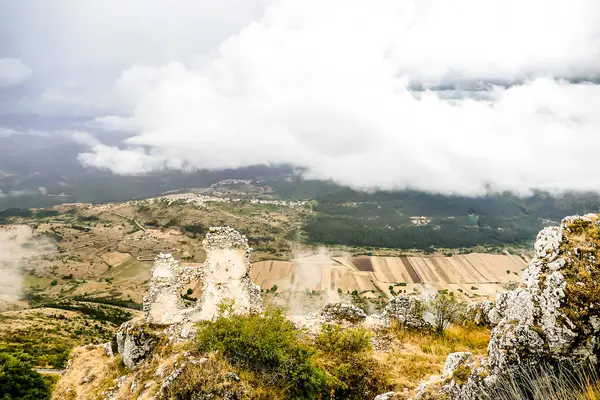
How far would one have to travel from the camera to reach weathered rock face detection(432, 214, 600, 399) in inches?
265

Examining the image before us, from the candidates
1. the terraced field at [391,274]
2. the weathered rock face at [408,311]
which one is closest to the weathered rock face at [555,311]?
the weathered rock face at [408,311]

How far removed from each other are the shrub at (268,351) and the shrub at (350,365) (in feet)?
3.34

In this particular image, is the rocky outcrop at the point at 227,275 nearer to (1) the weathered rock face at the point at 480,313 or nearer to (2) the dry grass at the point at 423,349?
(2) the dry grass at the point at 423,349

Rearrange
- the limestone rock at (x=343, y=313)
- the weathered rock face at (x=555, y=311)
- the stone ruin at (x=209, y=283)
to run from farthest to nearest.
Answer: the stone ruin at (x=209, y=283) < the limestone rock at (x=343, y=313) < the weathered rock face at (x=555, y=311)

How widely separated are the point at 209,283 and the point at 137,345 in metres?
5.68

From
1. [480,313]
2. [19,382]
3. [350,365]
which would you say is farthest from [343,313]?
[19,382]

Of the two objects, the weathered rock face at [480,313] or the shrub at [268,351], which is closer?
the shrub at [268,351]

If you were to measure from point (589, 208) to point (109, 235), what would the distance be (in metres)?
214

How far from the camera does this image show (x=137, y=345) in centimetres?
1722

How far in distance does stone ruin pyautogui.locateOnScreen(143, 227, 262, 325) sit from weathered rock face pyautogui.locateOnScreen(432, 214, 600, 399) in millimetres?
15754

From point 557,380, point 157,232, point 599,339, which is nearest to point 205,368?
point 557,380

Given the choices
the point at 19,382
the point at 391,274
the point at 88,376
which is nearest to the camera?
the point at 88,376

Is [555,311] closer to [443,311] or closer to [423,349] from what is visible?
[423,349]

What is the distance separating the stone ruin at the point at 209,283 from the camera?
2030 cm
